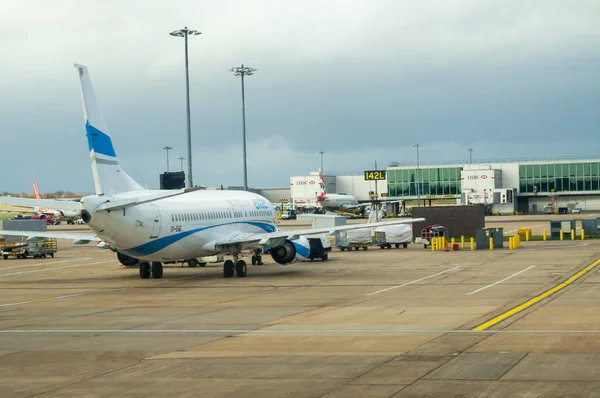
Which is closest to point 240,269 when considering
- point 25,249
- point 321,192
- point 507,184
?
point 25,249

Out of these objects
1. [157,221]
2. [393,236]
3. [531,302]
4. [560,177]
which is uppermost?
[560,177]

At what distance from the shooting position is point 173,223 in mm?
45125

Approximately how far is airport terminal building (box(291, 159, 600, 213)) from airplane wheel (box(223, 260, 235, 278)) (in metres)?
107

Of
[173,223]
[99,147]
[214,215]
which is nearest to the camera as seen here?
[99,147]

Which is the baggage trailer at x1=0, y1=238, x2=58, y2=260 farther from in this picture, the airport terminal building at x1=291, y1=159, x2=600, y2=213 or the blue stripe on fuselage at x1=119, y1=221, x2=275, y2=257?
the airport terminal building at x1=291, y1=159, x2=600, y2=213

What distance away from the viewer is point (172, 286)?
43.6 metres

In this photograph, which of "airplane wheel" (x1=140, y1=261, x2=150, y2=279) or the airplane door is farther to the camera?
"airplane wheel" (x1=140, y1=261, x2=150, y2=279)

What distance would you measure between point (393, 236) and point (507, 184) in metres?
99.5

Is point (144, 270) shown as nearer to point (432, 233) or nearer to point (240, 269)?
point (240, 269)

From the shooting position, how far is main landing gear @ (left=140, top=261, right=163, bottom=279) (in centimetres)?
4834

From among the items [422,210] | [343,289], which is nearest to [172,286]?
[343,289]

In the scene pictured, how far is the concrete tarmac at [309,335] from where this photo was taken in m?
17.7

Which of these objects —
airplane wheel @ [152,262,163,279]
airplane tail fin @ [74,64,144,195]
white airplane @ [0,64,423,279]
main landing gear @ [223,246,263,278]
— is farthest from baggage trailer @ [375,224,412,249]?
airplane tail fin @ [74,64,144,195]

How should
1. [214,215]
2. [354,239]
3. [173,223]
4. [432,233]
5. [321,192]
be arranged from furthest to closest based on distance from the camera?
[321,192]
[432,233]
[354,239]
[214,215]
[173,223]
